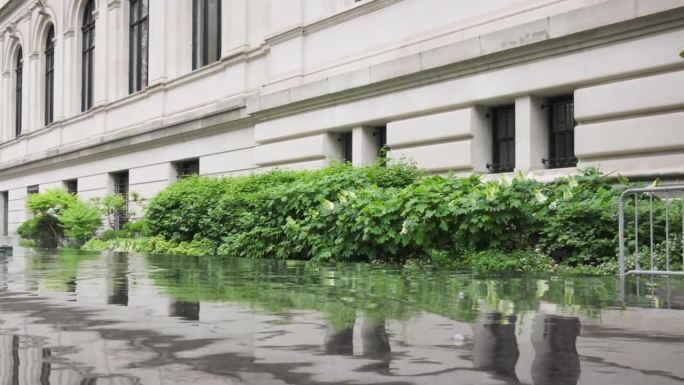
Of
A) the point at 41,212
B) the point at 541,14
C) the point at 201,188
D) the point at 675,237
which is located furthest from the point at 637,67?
the point at 41,212

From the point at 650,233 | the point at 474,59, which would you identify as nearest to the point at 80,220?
the point at 474,59

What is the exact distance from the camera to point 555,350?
345cm

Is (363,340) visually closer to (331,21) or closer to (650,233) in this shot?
(650,233)

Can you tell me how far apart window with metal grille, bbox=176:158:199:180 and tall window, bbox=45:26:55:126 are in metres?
15.2

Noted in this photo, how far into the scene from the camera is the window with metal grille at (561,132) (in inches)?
510

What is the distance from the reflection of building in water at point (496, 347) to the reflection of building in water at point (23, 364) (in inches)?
66.6

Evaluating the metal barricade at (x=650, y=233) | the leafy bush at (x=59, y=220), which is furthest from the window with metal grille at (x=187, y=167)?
the metal barricade at (x=650, y=233)

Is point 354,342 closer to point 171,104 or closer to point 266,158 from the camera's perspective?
point 266,158

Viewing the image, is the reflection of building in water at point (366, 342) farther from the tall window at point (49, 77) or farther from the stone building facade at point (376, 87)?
the tall window at point (49, 77)

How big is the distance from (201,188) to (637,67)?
1076 centimetres

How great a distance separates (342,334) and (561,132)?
10176mm

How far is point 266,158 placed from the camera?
19.3m

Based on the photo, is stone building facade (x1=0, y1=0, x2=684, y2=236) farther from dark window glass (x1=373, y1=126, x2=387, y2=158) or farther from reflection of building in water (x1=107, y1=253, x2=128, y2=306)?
reflection of building in water (x1=107, y1=253, x2=128, y2=306)

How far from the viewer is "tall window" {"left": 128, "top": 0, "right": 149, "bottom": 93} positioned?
27484 millimetres
